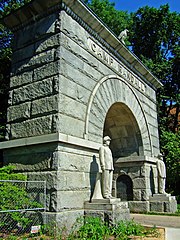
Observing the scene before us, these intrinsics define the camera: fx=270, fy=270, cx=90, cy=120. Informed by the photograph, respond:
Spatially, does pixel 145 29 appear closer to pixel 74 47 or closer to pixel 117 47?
pixel 117 47

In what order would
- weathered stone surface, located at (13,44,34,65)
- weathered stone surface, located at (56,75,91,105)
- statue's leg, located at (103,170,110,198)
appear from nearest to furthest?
weathered stone surface, located at (56,75,91,105) → statue's leg, located at (103,170,110,198) → weathered stone surface, located at (13,44,34,65)

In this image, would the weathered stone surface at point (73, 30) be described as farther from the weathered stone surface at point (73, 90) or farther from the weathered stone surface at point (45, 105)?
the weathered stone surface at point (45, 105)

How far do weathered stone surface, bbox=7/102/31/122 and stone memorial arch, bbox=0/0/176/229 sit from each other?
0.09ft

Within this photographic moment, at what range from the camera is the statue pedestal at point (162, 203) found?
10.4 meters

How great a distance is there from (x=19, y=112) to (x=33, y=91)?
2.45ft

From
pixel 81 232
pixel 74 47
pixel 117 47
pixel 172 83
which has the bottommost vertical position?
pixel 81 232

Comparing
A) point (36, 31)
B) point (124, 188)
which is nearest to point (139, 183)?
point (124, 188)

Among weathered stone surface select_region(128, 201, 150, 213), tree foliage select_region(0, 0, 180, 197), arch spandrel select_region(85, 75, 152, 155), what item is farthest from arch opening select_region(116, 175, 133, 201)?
tree foliage select_region(0, 0, 180, 197)

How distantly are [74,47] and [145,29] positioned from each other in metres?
17.3

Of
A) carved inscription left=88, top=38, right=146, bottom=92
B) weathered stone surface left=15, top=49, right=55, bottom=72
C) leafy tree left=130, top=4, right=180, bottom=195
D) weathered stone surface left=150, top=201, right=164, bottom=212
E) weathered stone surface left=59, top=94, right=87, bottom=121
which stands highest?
leafy tree left=130, top=4, right=180, bottom=195

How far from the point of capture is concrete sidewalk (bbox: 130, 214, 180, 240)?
668cm

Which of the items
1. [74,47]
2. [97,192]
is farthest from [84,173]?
[74,47]

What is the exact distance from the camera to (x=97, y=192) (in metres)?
7.06

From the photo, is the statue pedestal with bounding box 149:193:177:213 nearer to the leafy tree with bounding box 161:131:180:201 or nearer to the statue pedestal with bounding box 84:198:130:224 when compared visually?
the statue pedestal with bounding box 84:198:130:224
